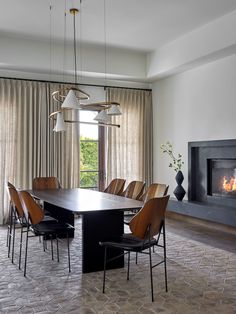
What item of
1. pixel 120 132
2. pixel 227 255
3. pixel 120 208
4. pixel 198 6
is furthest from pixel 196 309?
pixel 120 132

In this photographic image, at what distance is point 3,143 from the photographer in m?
6.54

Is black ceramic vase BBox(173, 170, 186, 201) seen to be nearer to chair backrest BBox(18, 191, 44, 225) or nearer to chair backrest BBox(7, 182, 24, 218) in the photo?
chair backrest BBox(7, 182, 24, 218)

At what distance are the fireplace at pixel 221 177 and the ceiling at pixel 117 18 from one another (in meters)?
2.26

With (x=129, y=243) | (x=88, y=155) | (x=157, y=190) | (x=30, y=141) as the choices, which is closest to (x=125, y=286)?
(x=129, y=243)

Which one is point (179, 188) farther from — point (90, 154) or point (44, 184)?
point (44, 184)

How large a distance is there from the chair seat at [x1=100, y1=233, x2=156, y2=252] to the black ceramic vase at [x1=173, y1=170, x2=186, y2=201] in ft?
10.8

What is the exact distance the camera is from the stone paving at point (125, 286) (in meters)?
2.92

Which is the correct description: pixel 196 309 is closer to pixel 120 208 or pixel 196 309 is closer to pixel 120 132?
pixel 120 208

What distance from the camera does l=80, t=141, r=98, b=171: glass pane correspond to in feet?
24.2

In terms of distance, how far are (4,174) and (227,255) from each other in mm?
4077

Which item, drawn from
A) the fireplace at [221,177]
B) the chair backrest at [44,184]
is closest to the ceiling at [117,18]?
the fireplace at [221,177]

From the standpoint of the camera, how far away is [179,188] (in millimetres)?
6660

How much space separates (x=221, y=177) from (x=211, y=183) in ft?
0.86

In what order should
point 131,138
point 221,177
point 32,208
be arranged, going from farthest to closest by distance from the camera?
point 131,138 → point 221,177 → point 32,208
